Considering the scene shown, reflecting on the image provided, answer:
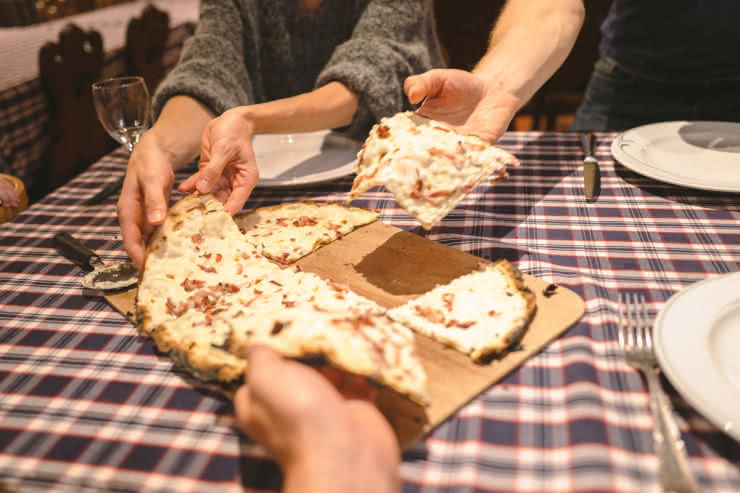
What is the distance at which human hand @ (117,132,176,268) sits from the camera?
1.66m

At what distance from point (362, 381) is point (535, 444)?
346 mm

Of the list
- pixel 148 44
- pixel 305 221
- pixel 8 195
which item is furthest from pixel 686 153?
pixel 148 44

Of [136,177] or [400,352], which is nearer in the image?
[400,352]

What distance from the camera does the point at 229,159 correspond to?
6.37ft

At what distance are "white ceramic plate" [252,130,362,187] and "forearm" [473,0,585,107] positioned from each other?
67 centimetres

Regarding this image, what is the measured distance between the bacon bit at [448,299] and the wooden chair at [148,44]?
5133mm

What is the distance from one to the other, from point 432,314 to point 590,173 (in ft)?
3.42

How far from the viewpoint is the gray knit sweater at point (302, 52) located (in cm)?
241

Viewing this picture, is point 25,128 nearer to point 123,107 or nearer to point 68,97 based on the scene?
point 68,97

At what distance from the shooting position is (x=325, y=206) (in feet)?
6.54

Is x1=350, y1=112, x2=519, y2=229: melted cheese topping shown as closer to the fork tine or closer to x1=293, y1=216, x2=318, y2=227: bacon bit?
x1=293, y1=216, x2=318, y2=227: bacon bit

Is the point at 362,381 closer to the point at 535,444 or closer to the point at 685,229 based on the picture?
the point at 535,444

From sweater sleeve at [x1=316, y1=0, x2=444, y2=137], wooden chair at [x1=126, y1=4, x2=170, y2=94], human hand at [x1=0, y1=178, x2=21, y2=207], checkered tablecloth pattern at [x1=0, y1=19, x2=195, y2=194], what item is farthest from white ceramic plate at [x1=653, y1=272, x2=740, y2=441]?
wooden chair at [x1=126, y1=4, x2=170, y2=94]

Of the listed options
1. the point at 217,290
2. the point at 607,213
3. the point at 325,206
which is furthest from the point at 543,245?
the point at 217,290
